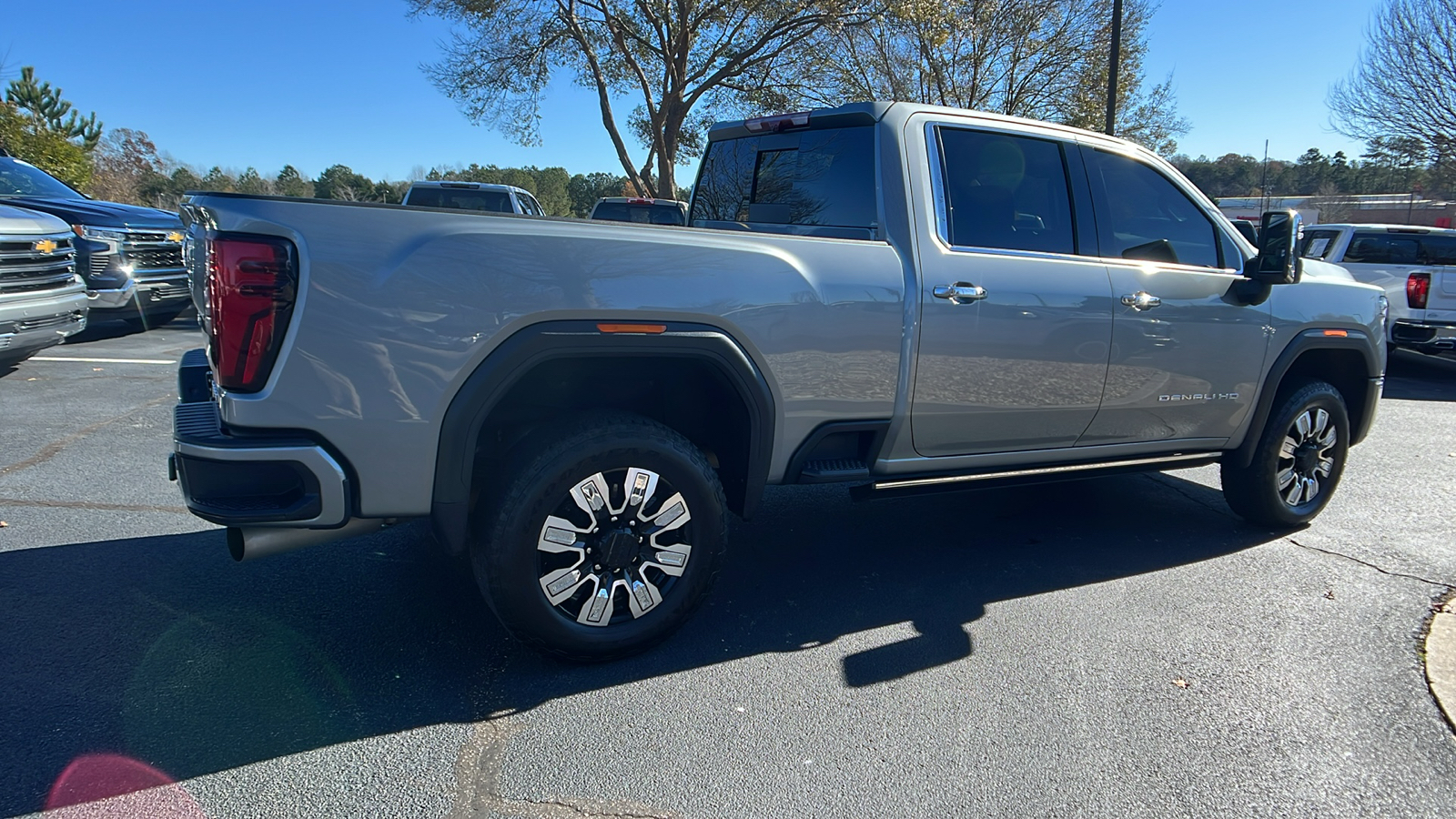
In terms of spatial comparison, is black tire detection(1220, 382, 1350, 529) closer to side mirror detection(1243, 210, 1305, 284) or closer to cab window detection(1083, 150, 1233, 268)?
side mirror detection(1243, 210, 1305, 284)

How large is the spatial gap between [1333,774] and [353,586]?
362 cm

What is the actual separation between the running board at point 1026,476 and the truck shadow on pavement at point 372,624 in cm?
48

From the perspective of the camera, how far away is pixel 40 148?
21625 mm

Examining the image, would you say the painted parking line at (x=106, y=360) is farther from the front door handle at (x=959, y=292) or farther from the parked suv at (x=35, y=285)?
the front door handle at (x=959, y=292)

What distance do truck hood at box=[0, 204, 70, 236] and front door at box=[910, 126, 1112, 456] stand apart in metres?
6.66

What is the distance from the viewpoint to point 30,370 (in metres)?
8.11

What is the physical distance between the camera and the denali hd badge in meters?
4.32

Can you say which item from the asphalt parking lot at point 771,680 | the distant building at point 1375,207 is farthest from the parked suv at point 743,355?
the distant building at point 1375,207

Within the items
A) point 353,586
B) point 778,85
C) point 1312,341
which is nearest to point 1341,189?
point 778,85

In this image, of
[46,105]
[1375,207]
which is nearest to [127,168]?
[46,105]

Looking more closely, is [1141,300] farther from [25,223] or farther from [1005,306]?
[25,223]

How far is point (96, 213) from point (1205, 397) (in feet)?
35.4

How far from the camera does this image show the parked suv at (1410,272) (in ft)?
35.0

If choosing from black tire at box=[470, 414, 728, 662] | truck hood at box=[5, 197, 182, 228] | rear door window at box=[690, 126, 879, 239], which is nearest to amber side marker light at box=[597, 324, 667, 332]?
black tire at box=[470, 414, 728, 662]
